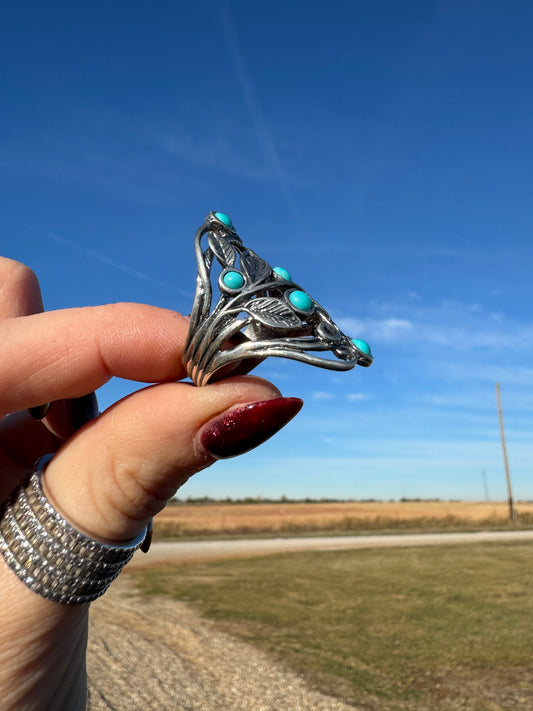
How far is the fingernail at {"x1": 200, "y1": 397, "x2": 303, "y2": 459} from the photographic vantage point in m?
1.36

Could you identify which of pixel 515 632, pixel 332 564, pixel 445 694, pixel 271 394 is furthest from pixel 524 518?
pixel 271 394

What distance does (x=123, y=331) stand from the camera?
142cm

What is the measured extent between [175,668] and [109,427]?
6.08 m

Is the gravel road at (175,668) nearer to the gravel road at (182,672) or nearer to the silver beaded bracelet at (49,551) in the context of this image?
the gravel road at (182,672)

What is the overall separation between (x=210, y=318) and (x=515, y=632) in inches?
327

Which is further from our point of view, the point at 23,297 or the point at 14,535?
the point at 23,297

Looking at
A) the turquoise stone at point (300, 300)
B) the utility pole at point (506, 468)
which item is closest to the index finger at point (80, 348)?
the turquoise stone at point (300, 300)

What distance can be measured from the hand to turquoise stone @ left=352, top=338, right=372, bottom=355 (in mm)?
328

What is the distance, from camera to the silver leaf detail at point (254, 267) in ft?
Result: 5.08

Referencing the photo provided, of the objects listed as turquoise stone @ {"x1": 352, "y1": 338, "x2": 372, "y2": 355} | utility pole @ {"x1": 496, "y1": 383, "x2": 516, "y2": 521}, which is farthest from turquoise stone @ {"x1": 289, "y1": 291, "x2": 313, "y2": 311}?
utility pole @ {"x1": 496, "y1": 383, "x2": 516, "y2": 521}

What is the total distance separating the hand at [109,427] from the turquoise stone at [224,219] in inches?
15.3

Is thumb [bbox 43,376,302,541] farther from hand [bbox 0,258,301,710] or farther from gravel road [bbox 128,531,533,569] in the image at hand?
gravel road [bbox 128,531,533,569]

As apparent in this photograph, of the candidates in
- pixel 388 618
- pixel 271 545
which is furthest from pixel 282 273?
pixel 271 545

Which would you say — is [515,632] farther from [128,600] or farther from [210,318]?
[210,318]
